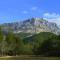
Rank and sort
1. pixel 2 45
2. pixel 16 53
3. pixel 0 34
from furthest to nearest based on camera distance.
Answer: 1. pixel 16 53
2. pixel 2 45
3. pixel 0 34

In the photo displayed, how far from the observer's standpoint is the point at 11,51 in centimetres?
13538

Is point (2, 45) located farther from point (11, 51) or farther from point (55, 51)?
point (55, 51)

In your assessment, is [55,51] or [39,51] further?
[39,51]

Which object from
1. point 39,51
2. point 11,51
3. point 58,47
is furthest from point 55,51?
point 11,51

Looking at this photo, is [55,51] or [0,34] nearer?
[0,34]

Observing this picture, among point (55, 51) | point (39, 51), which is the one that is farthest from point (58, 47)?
point (39, 51)

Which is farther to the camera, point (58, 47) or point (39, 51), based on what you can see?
point (39, 51)

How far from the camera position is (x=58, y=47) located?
431 ft

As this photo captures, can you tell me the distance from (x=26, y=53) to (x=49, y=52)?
15457mm

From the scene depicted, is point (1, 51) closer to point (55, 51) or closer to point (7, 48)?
point (7, 48)

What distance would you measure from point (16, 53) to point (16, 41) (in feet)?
Result: 20.2

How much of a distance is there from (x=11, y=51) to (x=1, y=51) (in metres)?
8.02

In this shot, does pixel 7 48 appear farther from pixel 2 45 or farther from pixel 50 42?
pixel 50 42

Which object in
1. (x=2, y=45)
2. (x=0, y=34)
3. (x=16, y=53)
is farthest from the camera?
(x=16, y=53)
